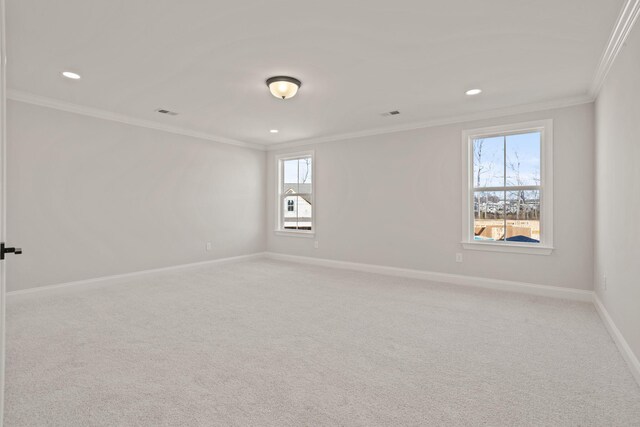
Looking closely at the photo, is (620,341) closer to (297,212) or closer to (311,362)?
(311,362)

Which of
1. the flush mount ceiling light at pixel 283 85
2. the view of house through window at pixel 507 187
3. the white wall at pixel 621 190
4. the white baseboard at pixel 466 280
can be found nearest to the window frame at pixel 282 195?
the white baseboard at pixel 466 280

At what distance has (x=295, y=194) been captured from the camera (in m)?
6.87

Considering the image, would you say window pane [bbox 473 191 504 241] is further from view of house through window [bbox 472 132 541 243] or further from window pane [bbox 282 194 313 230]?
window pane [bbox 282 194 313 230]

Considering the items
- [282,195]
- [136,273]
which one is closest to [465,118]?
[282,195]

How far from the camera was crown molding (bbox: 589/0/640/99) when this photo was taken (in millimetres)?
2207

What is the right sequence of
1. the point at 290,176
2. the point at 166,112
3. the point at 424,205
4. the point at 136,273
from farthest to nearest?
the point at 290,176 → the point at 424,205 → the point at 136,273 → the point at 166,112

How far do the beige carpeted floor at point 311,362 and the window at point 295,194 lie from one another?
9.01 feet

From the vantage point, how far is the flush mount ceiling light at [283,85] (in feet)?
11.2

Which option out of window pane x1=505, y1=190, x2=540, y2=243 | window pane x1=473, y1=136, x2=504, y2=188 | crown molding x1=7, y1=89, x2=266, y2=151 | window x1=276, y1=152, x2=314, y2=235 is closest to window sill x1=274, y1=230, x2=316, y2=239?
window x1=276, y1=152, x2=314, y2=235

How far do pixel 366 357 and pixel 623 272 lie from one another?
207cm

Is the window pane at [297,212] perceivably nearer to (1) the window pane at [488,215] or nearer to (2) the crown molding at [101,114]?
(2) the crown molding at [101,114]

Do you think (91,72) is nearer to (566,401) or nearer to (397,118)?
(397,118)

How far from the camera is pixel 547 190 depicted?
166 inches

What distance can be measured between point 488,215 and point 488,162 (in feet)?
2.37
